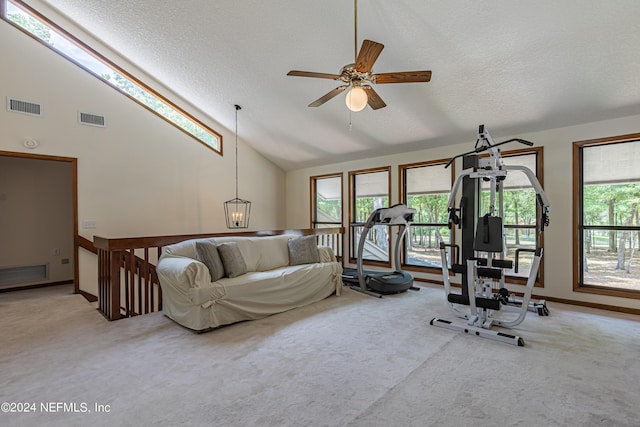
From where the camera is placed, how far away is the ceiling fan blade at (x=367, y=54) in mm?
2297

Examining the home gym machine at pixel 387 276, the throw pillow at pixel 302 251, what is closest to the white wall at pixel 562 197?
the home gym machine at pixel 387 276

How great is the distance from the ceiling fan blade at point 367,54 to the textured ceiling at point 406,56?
931mm

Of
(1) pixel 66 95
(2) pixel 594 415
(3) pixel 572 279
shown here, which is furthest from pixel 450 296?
(1) pixel 66 95

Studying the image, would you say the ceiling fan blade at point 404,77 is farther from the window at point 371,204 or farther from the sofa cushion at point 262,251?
the window at point 371,204

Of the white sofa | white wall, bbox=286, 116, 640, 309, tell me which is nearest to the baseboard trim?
white wall, bbox=286, 116, 640, 309

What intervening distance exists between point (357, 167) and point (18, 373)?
5638 millimetres

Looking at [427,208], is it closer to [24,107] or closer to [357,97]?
[357,97]

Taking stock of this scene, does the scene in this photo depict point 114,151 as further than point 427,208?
No

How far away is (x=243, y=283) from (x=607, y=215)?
4.65 m

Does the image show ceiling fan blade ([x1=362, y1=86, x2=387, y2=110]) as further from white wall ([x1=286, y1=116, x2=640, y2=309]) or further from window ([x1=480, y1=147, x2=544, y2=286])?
window ([x1=480, y1=147, x2=544, y2=286])

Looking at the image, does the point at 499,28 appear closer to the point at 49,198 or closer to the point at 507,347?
the point at 507,347

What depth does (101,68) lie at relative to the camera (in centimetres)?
514

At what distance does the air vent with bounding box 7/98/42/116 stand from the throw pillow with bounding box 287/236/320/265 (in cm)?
413

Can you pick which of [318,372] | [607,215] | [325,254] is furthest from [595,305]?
[318,372]
